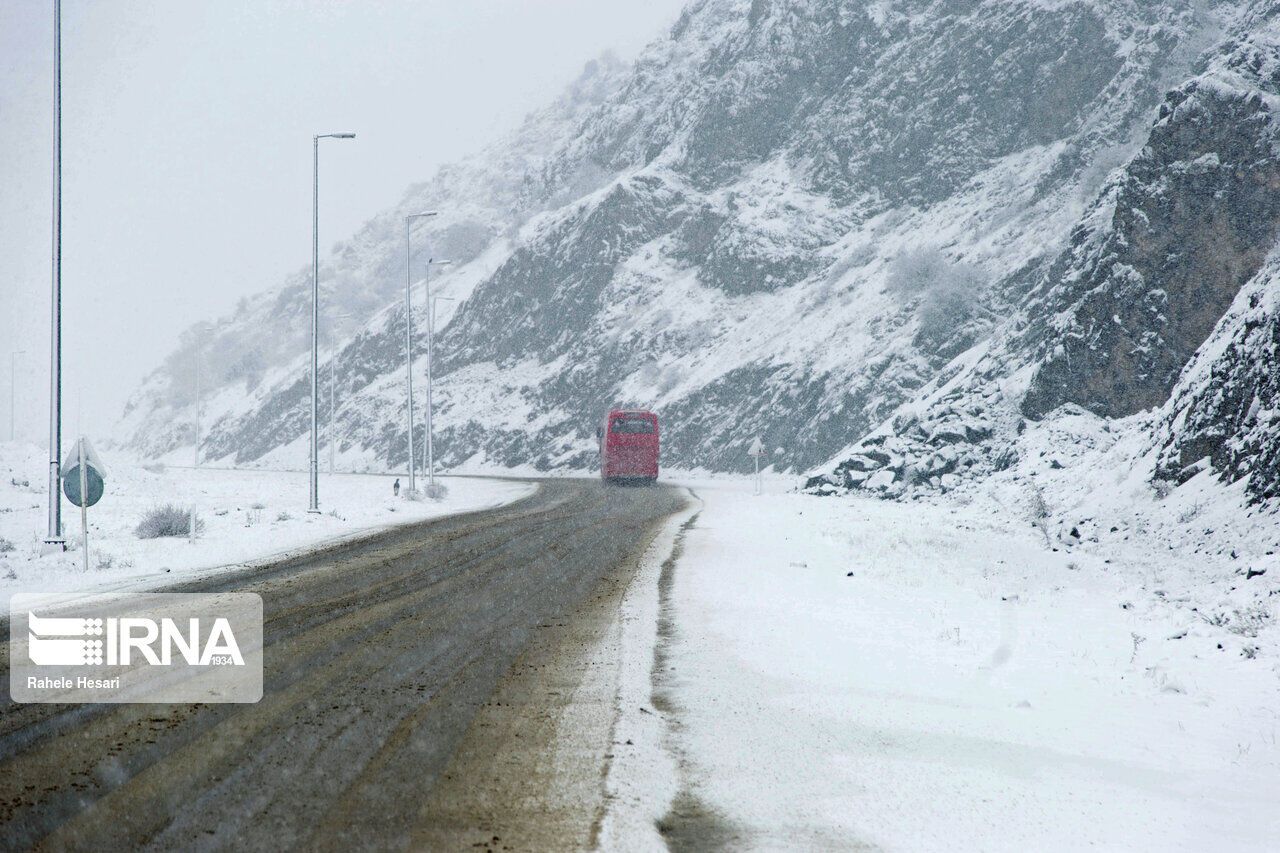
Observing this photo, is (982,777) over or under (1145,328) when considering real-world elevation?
under

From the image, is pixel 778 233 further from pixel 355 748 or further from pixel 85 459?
pixel 355 748

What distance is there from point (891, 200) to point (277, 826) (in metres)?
68.4

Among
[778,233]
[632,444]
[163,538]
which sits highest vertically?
[778,233]

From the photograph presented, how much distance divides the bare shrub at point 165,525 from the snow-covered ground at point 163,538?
266mm

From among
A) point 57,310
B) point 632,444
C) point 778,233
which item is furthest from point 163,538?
point 778,233

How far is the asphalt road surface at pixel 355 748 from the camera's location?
12.8ft

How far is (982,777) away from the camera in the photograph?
477 cm

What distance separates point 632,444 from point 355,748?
39659 millimetres

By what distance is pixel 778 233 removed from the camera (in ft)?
232

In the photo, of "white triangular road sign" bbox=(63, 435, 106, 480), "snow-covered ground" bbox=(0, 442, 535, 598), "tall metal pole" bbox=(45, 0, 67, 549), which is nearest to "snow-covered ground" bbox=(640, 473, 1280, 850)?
"snow-covered ground" bbox=(0, 442, 535, 598)

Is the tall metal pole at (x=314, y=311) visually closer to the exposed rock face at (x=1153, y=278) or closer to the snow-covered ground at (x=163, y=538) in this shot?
the snow-covered ground at (x=163, y=538)

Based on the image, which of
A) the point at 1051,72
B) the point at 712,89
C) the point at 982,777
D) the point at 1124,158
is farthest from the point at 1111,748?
the point at 712,89

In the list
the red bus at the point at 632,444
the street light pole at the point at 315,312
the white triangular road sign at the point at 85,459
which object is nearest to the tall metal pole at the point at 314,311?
the street light pole at the point at 315,312

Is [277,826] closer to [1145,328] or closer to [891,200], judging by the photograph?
[1145,328]
